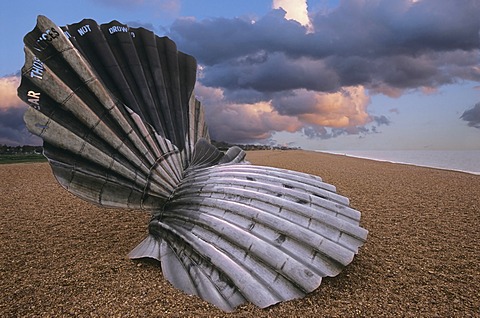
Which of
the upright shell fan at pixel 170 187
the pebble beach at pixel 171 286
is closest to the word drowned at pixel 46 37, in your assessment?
the upright shell fan at pixel 170 187

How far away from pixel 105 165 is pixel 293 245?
1.83 metres

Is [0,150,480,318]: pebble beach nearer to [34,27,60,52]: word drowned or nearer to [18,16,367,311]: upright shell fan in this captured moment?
[18,16,367,311]: upright shell fan

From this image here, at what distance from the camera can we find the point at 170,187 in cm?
334

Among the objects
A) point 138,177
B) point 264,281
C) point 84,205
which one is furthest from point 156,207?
point 84,205

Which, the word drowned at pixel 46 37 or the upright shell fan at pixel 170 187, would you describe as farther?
the word drowned at pixel 46 37

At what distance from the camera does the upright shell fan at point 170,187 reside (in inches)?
99.4

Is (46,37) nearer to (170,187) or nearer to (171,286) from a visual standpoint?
(170,187)

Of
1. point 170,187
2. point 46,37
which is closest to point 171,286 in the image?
point 170,187

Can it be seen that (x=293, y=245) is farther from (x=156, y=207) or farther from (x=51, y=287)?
(x=51, y=287)

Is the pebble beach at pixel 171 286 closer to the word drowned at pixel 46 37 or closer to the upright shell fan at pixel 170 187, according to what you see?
the upright shell fan at pixel 170 187

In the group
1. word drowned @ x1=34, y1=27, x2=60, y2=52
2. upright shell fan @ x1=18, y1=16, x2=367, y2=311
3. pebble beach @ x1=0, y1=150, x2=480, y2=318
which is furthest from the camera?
word drowned @ x1=34, y1=27, x2=60, y2=52

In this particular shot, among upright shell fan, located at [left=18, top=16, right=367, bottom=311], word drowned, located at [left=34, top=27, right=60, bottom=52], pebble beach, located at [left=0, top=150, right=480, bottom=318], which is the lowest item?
pebble beach, located at [left=0, top=150, right=480, bottom=318]

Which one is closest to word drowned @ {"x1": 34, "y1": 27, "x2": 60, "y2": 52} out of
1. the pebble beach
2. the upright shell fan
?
the upright shell fan

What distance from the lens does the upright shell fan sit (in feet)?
8.29
